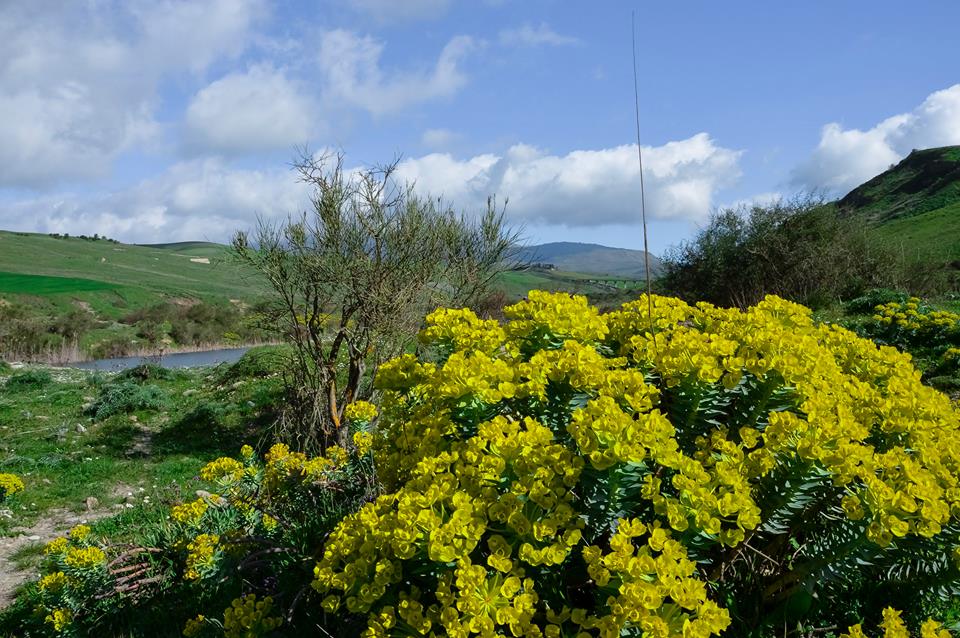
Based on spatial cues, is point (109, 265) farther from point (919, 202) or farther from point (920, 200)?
point (920, 200)

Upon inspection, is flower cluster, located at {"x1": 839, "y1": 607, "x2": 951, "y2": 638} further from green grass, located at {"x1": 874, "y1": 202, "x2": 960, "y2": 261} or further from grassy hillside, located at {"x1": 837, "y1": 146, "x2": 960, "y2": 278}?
grassy hillside, located at {"x1": 837, "y1": 146, "x2": 960, "y2": 278}

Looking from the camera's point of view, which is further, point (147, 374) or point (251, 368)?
point (147, 374)

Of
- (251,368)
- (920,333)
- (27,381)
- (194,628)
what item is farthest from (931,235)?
(27,381)

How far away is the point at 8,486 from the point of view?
7.10m

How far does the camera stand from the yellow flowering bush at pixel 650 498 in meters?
1.76

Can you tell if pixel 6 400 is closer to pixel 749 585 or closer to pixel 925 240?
pixel 749 585

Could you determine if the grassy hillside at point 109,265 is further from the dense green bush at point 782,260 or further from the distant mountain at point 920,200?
the distant mountain at point 920,200

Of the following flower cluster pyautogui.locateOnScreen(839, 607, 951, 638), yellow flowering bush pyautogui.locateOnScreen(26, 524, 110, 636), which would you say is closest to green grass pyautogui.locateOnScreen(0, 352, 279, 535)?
yellow flowering bush pyautogui.locateOnScreen(26, 524, 110, 636)

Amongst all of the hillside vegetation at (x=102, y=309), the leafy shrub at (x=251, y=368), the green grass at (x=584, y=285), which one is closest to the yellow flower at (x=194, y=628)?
the green grass at (x=584, y=285)

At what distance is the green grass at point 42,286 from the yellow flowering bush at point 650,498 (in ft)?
196

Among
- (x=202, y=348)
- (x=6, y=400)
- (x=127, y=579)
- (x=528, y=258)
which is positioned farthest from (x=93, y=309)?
(x=127, y=579)

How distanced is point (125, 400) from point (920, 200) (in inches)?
2260

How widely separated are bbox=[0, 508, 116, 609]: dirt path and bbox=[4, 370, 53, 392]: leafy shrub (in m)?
8.99

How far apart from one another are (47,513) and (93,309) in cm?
5000
